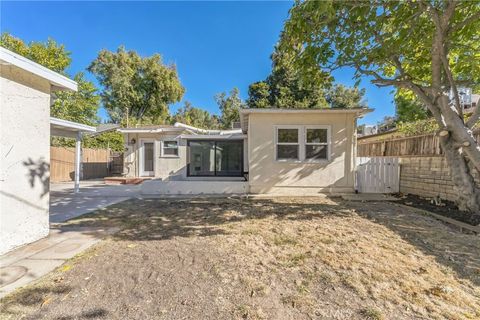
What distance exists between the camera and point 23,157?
3906 mm

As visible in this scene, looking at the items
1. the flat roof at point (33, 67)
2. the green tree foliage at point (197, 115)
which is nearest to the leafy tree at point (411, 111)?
the flat roof at point (33, 67)

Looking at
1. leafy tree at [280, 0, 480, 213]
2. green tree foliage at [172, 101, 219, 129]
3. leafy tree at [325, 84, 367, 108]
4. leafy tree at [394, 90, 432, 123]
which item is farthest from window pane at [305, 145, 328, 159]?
green tree foliage at [172, 101, 219, 129]

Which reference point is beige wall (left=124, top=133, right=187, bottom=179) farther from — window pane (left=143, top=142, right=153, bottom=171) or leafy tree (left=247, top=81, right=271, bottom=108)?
leafy tree (left=247, top=81, right=271, bottom=108)

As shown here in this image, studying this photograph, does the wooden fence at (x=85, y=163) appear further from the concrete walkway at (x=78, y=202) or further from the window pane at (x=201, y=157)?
the window pane at (x=201, y=157)

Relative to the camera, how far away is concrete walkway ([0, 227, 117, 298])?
9.61ft

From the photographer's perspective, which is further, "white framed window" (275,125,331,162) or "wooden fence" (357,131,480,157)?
"white framed window" (275,125,331,162)

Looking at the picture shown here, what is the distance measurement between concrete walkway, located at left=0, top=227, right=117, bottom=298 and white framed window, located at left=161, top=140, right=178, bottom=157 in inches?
359

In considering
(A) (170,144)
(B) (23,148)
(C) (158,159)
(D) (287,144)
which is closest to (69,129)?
(C) (158,159)

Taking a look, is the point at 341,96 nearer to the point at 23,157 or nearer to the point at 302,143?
the point at 302,143

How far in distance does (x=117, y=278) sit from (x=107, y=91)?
97.4 ft

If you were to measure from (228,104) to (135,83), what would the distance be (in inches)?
467

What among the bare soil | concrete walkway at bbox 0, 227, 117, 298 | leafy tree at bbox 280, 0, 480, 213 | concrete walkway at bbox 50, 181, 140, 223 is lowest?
concrete walkway at bbox 0, 227, 117, 298

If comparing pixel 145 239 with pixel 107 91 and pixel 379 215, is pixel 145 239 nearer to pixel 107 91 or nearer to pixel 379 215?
pixel 379 215

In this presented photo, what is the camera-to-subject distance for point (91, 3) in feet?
30.3
